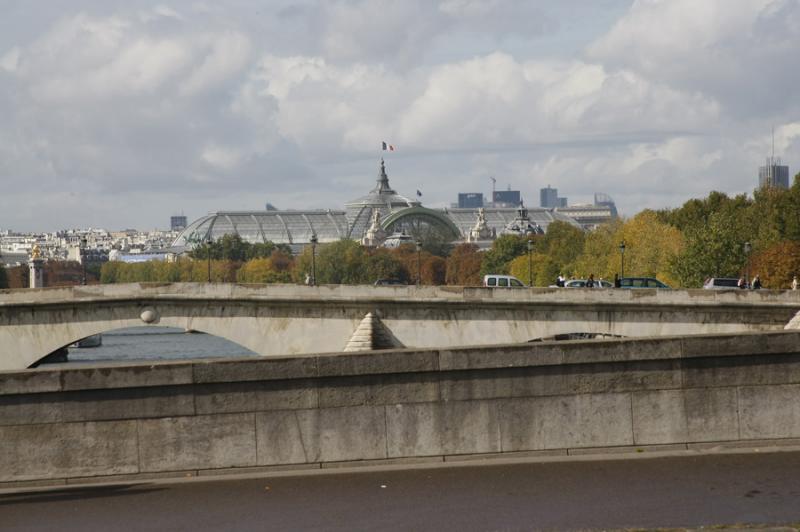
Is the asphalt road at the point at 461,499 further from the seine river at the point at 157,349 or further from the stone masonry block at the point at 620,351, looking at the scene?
the seine river at the point at 157,349

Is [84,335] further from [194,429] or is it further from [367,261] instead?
[367,261]

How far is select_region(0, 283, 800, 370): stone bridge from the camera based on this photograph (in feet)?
160

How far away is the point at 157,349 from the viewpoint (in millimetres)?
111125

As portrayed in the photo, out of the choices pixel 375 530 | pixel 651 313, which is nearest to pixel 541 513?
pixel 375 530

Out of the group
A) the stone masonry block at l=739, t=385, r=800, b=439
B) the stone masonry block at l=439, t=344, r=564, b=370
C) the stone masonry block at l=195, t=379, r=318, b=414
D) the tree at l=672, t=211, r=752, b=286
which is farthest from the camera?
the tree at l=672, t=211, r=752, b=286

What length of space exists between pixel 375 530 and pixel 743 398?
5.82 m

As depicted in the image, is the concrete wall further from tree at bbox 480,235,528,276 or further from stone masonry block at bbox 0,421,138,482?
tree at bbox 480,235,528,276

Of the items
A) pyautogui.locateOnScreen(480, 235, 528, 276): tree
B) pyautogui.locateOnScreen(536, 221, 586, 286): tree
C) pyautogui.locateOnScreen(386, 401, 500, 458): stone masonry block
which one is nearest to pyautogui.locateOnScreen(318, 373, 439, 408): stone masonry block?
pyautogui.locateOnScreen(386, 401, 500, 458): stone masonry block

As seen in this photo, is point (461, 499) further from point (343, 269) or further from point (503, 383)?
point (343, 269)

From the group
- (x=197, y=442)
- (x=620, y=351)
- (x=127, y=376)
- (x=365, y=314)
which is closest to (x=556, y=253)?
(x=365, y=314)

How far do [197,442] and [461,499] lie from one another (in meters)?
3.70

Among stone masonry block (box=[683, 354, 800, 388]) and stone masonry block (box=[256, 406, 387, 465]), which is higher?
stone masonry block (box=[683, 354, 800, 388])

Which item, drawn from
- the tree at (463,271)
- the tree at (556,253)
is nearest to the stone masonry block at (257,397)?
the tree at (556,253)

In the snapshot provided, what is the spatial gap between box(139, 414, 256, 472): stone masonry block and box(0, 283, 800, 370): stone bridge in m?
32.0
